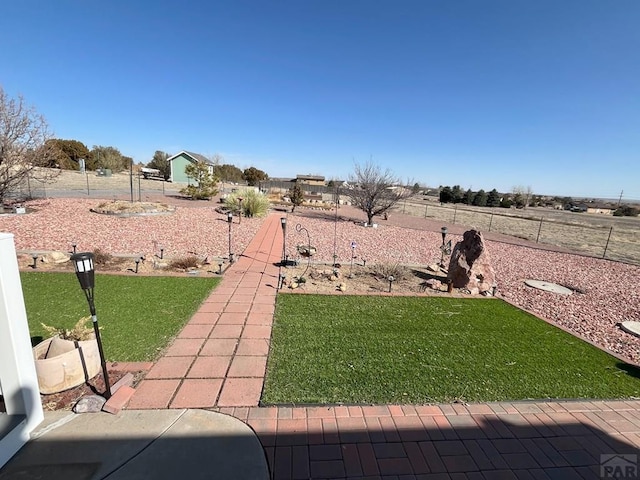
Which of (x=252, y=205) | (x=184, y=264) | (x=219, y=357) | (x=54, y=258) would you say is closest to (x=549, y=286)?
(x=219, y=357)

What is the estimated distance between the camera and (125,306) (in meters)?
4.71

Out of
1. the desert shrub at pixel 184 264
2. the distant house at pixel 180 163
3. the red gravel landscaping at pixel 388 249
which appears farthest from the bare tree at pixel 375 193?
the distant house at pixel 180 163

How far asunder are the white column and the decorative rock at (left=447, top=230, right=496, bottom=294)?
6.74 meters

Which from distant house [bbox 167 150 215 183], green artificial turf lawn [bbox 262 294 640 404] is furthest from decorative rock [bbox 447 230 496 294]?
distant house [bbox 167 150 215 183]

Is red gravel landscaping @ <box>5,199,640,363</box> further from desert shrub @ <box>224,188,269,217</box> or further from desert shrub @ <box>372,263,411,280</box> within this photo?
desert shrub @ <box>372,263,411,280</box>

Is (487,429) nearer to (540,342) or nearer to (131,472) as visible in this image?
(540,342)

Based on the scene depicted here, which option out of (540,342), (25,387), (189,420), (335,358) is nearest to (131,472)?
(189,420)

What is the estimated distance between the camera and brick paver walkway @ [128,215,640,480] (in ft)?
7.35

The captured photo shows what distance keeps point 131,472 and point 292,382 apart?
4.91 feet

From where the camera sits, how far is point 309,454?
7.53 ft

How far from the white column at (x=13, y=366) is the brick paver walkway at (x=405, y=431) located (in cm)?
72

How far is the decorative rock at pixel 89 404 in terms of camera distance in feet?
8.55

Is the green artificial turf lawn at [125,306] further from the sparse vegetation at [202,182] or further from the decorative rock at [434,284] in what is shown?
the sparse vegetation at [202,182]

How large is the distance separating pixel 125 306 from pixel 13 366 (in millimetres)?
2588
